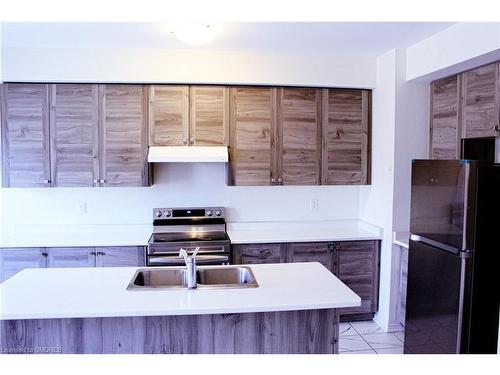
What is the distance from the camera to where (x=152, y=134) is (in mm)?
3451

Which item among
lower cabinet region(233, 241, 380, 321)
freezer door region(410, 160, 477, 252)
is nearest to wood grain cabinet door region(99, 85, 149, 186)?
lower cabinet region(233, 241, 380, 321)

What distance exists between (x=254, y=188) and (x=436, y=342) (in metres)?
2.09

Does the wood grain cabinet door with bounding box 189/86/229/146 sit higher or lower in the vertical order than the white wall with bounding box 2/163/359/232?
higher

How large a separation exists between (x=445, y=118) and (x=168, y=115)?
2354 mm

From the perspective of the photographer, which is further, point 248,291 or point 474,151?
point 474,151

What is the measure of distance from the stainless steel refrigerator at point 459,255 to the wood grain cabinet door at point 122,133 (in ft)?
7.68

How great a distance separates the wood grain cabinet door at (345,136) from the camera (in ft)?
12.0

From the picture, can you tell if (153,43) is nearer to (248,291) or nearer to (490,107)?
(248,291)

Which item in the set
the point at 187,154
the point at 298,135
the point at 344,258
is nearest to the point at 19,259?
the point at 187,154

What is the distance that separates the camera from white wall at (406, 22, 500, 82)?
2508 mm

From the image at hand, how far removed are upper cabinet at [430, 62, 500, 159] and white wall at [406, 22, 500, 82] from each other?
81 mm

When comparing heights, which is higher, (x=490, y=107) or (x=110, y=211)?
(x=490, y=107)

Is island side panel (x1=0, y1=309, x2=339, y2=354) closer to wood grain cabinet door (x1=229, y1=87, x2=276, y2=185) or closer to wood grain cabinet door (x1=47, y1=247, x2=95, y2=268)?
wood grain cabinet door (x1=47, y1=247, x2=95, y2=268)
